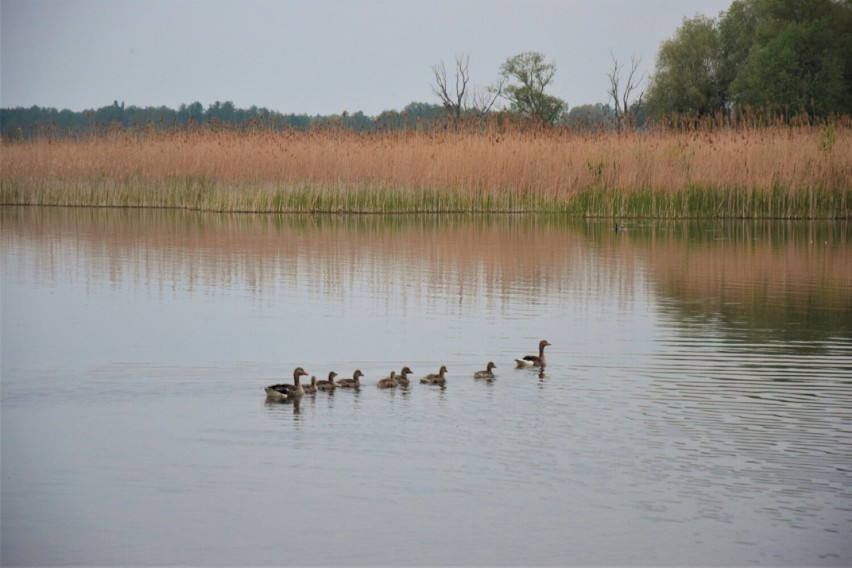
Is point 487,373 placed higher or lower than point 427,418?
A: higher

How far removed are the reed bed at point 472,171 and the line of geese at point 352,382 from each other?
19071mm

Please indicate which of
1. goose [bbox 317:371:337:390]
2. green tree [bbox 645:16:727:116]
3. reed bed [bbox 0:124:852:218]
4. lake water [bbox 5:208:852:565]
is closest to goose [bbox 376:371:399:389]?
lake water [bbox 5:208:852:565]

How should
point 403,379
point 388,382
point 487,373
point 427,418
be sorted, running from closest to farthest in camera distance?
point 427,418 < point 388,382 < point 403,379 < point 487,373

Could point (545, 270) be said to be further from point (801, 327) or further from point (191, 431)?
point (191, 431)

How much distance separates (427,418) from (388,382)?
1.04 meters

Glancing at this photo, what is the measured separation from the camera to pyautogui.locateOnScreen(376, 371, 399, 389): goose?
34.3 feet

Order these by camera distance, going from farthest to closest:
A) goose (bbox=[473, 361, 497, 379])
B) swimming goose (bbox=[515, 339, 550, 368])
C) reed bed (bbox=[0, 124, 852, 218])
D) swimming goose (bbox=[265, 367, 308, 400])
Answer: reed bed (bbox=[0, 124, 852, 218]) → swimming goose (bbox=[515, 339, 550, 368]) → goose (bbox=[473, 361, 497, 379]) → swimming goose (bbox=[265, 367, 308, 400])

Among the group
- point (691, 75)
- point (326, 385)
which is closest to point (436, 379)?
point (326, 385)

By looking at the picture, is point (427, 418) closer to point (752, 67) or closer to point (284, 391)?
point (284, 391)

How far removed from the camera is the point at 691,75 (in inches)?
2591

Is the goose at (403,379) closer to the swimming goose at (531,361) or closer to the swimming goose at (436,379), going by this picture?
the swimming goose at (436,379)

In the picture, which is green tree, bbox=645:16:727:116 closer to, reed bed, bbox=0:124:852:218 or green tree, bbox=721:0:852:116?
green tree, bbox=721:0:852:116

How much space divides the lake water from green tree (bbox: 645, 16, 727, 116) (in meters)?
47.7

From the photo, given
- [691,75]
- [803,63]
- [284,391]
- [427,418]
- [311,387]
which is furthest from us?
[691,75]
